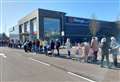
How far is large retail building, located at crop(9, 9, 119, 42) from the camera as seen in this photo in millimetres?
59000

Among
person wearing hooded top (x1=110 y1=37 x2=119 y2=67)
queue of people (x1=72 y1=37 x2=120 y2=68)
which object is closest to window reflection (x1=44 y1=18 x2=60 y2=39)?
queue of people (x1=72 y1=37 x2=120 y2=68)

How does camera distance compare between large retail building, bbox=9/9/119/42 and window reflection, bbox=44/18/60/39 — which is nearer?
large retail building, bbox=9/9/119/42

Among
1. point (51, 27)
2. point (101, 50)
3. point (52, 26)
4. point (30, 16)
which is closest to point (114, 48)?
point (101, 50)

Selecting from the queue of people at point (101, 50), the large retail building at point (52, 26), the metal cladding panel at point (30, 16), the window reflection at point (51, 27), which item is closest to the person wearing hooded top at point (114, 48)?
the queue of people at point (101, 50)

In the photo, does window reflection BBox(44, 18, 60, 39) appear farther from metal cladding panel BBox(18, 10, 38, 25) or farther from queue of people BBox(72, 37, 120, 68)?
queue of people BBox(72, 37, 120, 68)

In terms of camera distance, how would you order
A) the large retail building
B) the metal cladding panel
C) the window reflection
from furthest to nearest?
the metal cladding panel → the window reflection → the large retail building

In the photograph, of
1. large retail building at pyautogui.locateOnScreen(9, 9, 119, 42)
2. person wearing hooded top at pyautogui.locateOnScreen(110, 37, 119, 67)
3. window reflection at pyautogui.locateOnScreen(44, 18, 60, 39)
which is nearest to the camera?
person wearing hooded top at pyautogui.locateOnScreen(110, 37, 119, 67)

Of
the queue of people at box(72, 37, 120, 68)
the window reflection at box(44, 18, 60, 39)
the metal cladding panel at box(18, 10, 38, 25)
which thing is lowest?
the queue of people at box(72, 37, 120, 68)

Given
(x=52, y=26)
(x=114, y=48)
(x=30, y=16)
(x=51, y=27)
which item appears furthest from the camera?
(x=30, y=16)

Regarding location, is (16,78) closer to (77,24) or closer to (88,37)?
(77,24)

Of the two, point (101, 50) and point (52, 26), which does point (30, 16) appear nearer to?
point (52, 26)

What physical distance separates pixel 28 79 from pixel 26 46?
61.9ft

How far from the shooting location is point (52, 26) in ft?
202

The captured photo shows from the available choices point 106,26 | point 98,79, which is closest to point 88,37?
point 106,26
